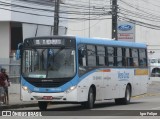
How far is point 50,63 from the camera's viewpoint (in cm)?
2100

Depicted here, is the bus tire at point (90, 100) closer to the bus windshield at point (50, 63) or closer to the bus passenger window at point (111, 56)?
the bus windshield at point (50, 63)

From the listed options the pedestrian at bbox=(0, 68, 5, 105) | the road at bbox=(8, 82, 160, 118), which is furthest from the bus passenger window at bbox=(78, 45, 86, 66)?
the pedestrian at bbox=(0, 68, 5, 105)

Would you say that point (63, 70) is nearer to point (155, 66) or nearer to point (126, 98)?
point (126, 98)

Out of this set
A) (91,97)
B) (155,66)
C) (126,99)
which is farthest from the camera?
(155,66)

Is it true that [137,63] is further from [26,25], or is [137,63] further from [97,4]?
[97,4]

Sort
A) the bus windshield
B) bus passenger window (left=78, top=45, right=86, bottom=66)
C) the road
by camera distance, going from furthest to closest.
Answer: bus passenger window (left=78, top=45, right=86, bottom=66)
the bus windshield
the road

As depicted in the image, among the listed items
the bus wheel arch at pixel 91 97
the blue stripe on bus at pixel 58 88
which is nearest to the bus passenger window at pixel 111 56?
the bus wheel arch at pixel 91 97

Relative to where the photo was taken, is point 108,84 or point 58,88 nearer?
point 58,88

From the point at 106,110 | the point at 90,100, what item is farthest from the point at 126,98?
the point at 106,110

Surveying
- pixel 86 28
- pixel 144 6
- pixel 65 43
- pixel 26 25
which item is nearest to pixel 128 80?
pixel 65 43

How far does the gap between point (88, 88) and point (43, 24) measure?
1114 inches

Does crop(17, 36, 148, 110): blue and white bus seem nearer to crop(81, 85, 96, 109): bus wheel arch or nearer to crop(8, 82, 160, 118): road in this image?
crop(81, 85, 96, 109): bus wheel arch

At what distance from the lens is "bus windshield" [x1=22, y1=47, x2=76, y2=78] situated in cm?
2094

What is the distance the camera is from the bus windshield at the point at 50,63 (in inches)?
824
